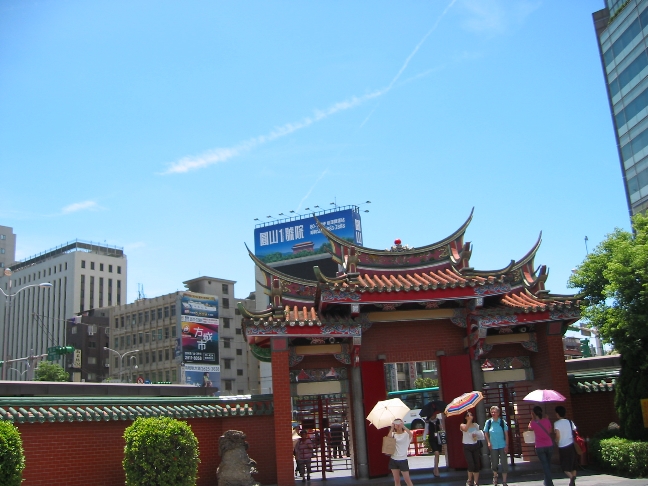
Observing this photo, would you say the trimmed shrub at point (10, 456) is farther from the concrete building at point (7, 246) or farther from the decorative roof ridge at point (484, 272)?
the concrete building at point (7, 246)

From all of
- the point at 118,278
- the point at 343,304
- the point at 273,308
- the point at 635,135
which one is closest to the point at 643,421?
the point at 343,304

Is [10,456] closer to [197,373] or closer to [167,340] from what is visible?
[197,373]

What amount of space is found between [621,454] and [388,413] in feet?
20.1

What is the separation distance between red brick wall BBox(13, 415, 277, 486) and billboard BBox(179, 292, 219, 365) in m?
59.0

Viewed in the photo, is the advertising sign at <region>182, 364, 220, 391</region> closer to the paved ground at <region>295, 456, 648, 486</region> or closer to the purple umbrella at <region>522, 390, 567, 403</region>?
the paved ground at <region>295, 456, 648, 486</region>

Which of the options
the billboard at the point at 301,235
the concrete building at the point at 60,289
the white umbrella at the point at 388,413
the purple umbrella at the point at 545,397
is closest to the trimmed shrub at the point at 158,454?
the white umbrella at the point at 388,413

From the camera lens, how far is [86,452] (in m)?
15.5

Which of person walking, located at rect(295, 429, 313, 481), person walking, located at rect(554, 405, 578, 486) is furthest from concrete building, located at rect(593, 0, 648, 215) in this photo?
person walking, located at rect(554, 405, 578, 486)

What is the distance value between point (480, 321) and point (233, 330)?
74984 mm

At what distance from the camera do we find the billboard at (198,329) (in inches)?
2985

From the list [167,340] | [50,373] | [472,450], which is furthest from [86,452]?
[167,340]

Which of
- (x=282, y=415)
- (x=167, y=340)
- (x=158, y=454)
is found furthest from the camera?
(x=167, y=340)

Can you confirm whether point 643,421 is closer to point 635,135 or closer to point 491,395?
point 491,395

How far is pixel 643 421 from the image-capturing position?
16891 mm
